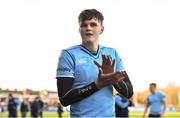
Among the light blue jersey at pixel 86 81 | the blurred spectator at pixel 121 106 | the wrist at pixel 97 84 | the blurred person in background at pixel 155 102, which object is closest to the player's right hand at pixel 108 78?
the wrist at pixel 97 84

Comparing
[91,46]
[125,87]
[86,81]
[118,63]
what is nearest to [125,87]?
[125,87]

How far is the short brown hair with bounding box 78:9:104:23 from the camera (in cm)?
474

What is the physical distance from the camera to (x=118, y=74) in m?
4.34

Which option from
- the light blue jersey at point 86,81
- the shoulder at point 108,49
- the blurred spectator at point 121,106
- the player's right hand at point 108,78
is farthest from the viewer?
the blurred spectator at point 121,106

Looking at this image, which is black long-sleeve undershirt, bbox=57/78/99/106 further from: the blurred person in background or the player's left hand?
the blurred person in background

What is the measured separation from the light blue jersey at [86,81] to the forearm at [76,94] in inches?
2.3

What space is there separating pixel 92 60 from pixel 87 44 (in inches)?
6.2

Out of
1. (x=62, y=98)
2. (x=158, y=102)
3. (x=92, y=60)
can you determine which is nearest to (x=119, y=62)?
(x=92, y=60)

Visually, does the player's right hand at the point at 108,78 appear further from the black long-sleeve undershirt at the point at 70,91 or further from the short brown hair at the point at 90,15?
the short brown hair at the point at 90,15

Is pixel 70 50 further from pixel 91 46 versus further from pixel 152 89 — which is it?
pixel 152 89

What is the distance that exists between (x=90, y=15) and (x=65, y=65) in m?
0.51

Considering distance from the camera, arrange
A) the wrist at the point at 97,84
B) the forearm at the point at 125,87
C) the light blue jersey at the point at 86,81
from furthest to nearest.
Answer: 1. the forearm at the point at 125,87
2. the light blue jersey at the point at 86,81
3. the wrist at the point at 97,84

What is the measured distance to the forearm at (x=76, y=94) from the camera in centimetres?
451

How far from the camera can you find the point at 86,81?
4.64m
